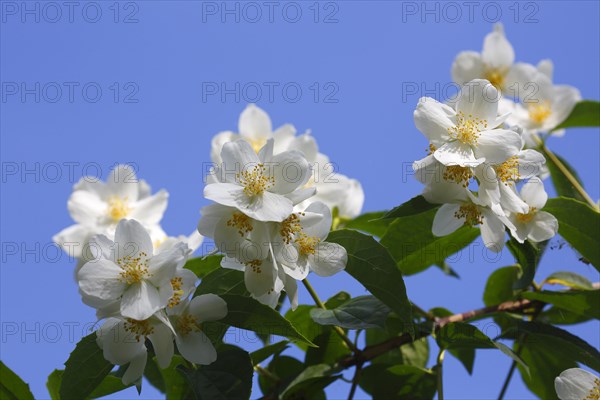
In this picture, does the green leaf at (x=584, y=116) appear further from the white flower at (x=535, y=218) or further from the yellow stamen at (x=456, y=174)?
the yellow stamen at (x=456, y=174)

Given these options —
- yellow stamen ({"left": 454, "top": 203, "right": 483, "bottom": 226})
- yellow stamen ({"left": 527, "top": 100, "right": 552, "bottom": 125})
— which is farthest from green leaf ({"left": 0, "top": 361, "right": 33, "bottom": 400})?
yellow stamen ({"left": 527, "top": 100, "right": 552, "bottom": 125})

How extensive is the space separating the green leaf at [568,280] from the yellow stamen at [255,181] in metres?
0.91

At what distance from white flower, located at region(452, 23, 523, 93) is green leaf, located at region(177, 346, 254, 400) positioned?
127 centimetres

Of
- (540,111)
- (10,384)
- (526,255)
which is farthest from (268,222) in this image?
(540,111)

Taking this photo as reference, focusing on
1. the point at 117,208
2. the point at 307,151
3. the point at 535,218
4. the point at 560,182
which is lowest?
the point at 535,218

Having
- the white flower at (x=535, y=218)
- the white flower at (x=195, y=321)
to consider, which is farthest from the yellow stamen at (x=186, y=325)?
the white flower at (x=535, y=218)

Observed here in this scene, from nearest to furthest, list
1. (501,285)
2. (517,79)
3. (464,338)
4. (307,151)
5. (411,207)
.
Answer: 1. (411,207)
2. (464,338)
3. (307,151)
4. (501,285)
5. (517,79)

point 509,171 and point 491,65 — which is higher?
point 491,65

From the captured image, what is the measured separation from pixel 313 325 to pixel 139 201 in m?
0.74

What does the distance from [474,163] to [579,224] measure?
0.46 m

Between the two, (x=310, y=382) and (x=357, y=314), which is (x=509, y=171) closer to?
(x=357, y=314)

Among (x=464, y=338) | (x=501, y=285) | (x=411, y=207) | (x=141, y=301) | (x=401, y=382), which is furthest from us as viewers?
(x=501, y=285)

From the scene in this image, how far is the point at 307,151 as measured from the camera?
5.97 feet

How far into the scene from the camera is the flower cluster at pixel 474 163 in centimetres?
130
